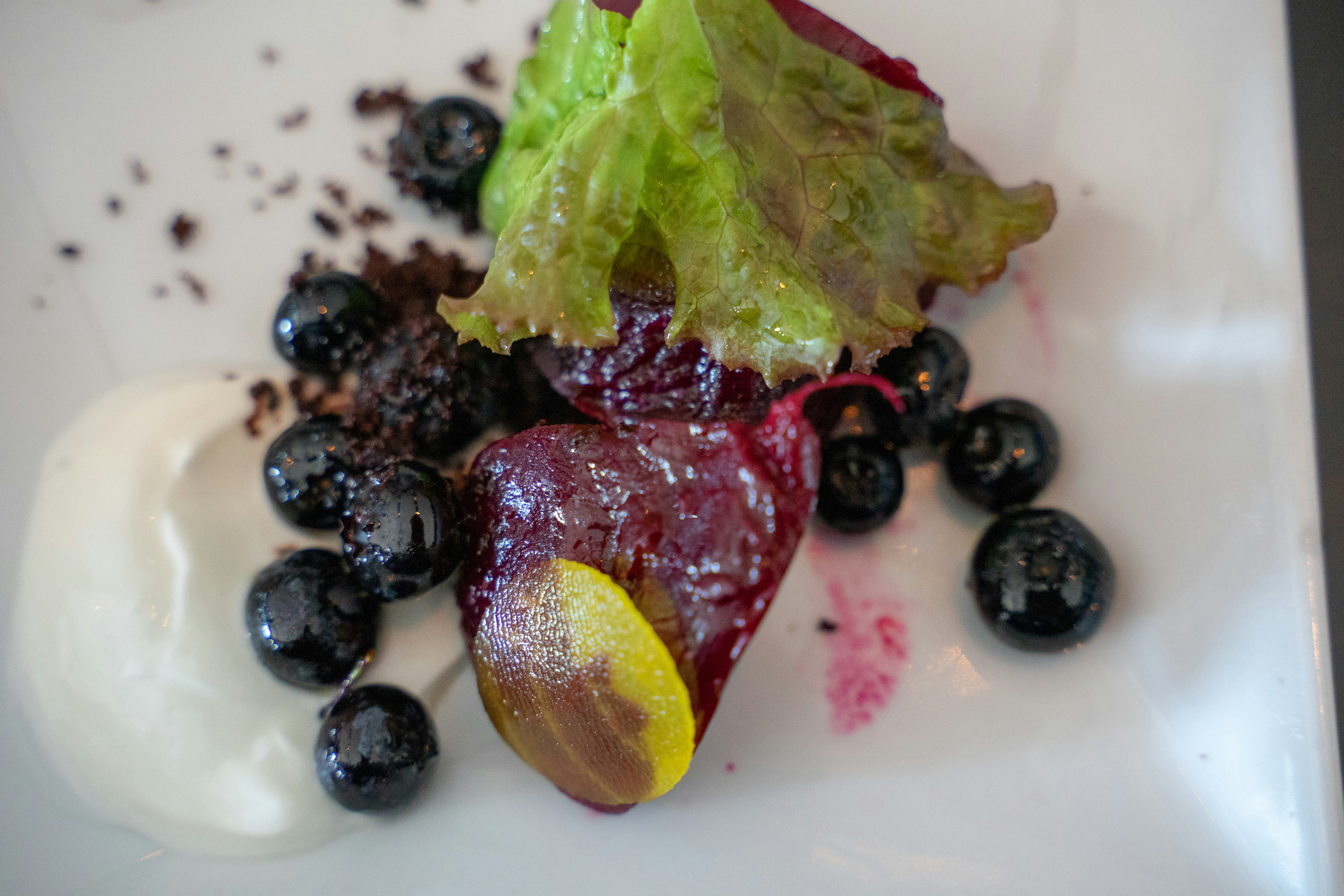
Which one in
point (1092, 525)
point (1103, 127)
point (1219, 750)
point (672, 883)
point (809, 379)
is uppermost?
point (1103, 127)

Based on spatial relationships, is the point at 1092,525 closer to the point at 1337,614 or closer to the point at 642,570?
the point at 1337,614

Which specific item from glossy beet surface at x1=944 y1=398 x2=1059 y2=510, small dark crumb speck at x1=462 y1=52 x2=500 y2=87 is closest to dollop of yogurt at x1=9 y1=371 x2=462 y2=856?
small dark crumb speck at x1=462 y1=52 x2=500 y2=87

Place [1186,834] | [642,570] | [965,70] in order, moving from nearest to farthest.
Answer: [642,570] → [1186,834] → [965,70]

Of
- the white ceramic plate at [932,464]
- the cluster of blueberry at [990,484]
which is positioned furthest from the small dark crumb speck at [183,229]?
the cluster of blueberry at [990,484]

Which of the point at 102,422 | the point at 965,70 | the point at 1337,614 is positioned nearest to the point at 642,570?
the point at 102,422

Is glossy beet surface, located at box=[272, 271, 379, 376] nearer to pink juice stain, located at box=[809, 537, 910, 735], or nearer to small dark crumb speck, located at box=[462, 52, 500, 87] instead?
small dark crumb speck, located at box=[462, 52, 500, 87]

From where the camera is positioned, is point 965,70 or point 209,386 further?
point 965,70

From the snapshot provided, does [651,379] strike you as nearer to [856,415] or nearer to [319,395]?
[856,415]

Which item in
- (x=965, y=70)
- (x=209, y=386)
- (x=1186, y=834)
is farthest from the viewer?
(x=965, y=70)
